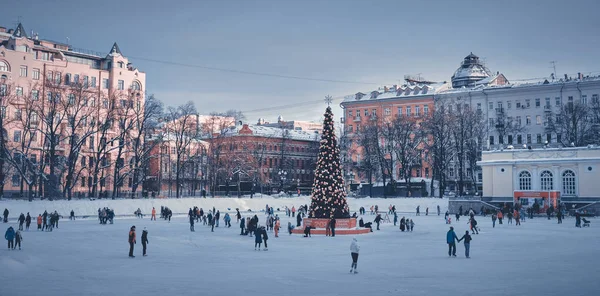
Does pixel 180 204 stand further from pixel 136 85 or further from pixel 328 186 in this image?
pixel 328 186

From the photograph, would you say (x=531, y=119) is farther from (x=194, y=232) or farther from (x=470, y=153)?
(x=194, y=232)

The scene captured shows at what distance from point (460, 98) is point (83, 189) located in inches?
2094

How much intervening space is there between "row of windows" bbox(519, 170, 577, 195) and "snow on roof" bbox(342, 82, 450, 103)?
34.1 metres

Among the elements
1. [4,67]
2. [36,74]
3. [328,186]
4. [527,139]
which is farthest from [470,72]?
[4,67]

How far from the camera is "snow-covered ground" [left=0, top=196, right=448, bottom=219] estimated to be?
1955 inches

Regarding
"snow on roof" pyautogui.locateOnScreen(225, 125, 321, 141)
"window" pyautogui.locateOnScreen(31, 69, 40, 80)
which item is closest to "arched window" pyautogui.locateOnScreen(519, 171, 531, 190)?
"snow on roof" pyautogui.locateOnScreen(225, 125, 321, 141)

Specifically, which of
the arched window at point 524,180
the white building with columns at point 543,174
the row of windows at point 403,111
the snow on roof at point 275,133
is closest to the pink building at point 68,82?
the snow on roof at point 275,133

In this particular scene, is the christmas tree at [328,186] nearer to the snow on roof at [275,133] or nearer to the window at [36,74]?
the window at [36,74]

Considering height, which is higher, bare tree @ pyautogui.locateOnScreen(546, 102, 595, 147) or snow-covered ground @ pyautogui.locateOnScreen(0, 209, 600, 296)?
bare tree @ pyautogui.locateOnScreen(546, 102, 595, 147)

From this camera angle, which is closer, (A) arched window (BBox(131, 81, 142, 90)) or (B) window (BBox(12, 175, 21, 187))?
(B) window (BBox(12, 175, 21, 187))

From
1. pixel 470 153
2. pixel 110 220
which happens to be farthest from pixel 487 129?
pixel 110 220

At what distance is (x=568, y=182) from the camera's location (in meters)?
55.7

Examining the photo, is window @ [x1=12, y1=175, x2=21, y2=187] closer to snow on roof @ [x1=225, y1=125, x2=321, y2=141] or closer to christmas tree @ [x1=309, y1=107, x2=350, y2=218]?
snow on roof @ [x1=225, y1=125, x2=321, y2=141]

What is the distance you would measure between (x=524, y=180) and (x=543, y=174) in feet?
6.30
